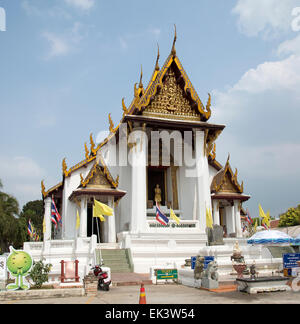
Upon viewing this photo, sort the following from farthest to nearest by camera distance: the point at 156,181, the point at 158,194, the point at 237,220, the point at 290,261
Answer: the point at 156,181 < the point at 237,220 < the point at 158,194 < the point at 290,261

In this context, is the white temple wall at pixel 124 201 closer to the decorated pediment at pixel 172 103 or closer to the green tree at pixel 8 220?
the decorated pediment at pixel 172 103

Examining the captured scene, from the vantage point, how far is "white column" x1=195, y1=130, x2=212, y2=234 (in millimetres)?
18750

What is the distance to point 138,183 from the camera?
18.2 meters

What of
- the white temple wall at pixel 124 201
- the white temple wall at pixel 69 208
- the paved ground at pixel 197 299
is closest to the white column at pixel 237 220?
the white temple wall at pixel 124 201

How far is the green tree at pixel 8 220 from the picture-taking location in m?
22.8

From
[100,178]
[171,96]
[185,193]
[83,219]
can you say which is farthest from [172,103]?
[83,219]

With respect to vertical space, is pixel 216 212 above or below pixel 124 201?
below

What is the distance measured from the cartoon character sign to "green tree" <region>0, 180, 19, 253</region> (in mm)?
14856

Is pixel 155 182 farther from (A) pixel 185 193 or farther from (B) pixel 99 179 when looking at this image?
(B) pixel 99 179

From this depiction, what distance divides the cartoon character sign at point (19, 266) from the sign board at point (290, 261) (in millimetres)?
8045

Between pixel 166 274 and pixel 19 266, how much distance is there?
4630mm

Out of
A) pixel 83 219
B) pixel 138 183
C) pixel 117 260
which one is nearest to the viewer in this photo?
pixel 117 260

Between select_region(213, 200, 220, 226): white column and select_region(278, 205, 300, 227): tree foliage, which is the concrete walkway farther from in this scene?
select_region(278, 205, 300, 227): tree foliage
